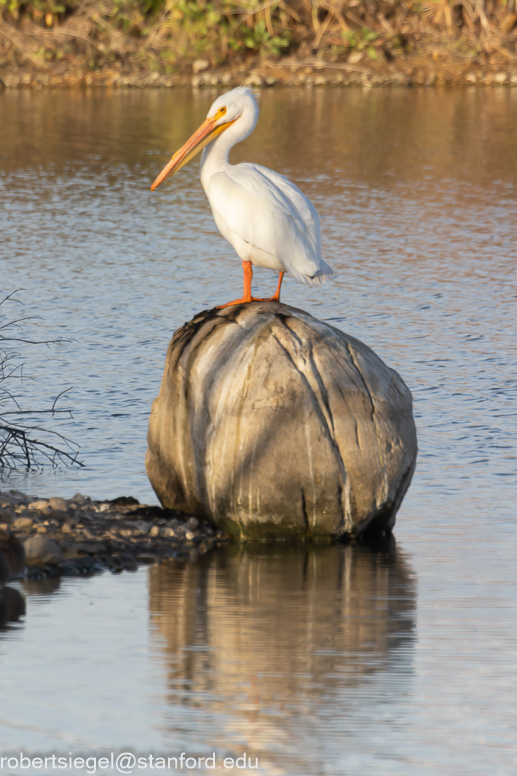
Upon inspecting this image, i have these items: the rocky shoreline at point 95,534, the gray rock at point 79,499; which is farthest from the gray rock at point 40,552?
the gray rock at point 79,499

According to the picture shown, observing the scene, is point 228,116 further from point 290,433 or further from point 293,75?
point 293,75

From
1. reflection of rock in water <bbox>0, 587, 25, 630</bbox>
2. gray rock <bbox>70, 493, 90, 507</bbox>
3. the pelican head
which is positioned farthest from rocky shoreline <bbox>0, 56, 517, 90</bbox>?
reflection of rock in water <bbox>0, 587, 25, 630</bbox>

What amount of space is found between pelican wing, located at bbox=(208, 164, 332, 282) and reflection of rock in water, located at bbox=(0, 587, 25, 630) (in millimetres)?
2608

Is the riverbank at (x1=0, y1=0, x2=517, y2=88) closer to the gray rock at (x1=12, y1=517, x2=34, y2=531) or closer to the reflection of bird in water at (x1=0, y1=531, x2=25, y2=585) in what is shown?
the gray rock at (x1=12, y1=517, x2=34, y2=531)

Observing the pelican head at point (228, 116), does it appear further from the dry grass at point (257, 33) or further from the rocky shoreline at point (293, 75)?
the dry grass at point (257, 33)

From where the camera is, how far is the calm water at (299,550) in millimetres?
5031

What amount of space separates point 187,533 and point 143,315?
6177 millimetres

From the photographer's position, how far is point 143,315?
43.7ft

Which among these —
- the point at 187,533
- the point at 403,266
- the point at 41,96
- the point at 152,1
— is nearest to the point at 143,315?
the point at 403,266

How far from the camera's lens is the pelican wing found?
25.8 feet

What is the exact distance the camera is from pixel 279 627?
604 centimetres

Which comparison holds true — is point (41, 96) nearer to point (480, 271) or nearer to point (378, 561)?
point (480, 271)

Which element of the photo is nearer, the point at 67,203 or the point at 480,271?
the point at 480,271

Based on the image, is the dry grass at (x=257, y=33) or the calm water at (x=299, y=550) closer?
the calm water at (x=299, y=550)
